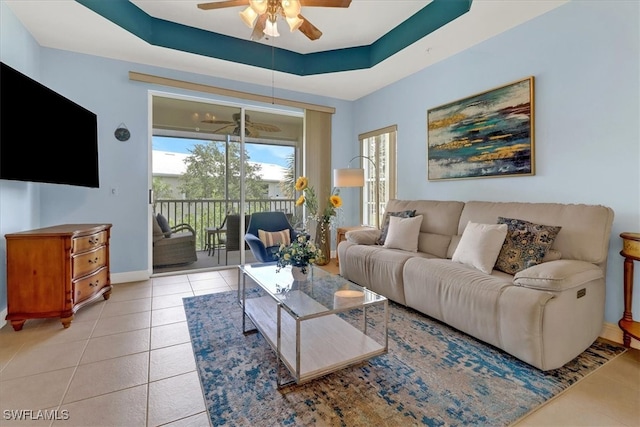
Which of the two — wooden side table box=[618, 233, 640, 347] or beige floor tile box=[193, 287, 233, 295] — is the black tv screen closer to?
beige floor tile box=[193, 287, 233, 295]

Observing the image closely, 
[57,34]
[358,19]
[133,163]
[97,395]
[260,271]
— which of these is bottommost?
[97,395]

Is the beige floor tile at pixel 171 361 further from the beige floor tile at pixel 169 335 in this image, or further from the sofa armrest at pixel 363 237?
the sofa armrest at pixel 363 237

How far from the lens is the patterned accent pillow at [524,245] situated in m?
2.16

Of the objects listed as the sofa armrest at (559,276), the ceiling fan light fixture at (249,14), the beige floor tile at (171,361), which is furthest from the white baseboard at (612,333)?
the ceiling fan light fixture at (249,14)

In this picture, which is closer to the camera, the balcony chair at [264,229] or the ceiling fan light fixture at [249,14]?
the ceiling fan light fixture at [249,14]


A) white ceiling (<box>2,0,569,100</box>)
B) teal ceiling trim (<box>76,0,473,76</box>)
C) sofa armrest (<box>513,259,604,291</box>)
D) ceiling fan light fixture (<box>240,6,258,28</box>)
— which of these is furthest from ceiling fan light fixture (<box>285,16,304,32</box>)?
sofa armrest (<box>513,259,604,291</box>)

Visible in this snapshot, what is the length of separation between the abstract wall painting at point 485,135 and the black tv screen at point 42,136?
385 cm

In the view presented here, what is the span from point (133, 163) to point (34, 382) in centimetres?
258

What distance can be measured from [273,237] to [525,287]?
2.74m

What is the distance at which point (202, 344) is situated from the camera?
6.90 feet

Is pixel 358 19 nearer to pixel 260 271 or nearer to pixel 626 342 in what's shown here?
pixel 260 271

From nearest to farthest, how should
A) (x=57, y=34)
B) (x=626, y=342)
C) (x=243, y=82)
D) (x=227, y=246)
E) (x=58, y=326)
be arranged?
(x=626, y=342), (x=58, y=326), (x=57, y=34), (x=243, y=82), (x=227, y=246)

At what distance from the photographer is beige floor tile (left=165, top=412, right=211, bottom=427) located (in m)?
1.37

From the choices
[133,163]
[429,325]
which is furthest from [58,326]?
[429,325]
